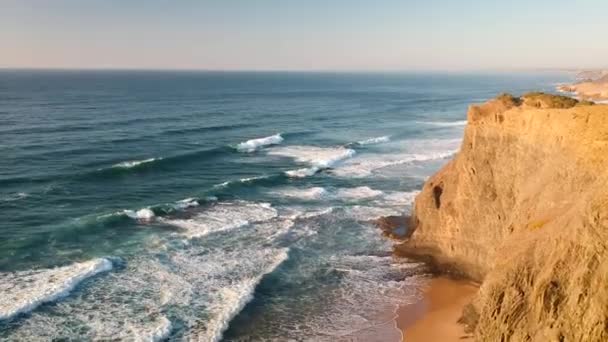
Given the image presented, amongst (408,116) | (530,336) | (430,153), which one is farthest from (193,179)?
(408,116)

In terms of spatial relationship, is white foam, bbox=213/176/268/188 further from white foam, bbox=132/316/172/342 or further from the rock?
white foam, bbox=132/316/172/342

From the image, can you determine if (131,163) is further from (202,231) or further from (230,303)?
(230,303)

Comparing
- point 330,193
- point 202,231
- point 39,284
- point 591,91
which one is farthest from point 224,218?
point 591,91

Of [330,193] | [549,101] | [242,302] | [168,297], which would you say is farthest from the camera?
[330,193]

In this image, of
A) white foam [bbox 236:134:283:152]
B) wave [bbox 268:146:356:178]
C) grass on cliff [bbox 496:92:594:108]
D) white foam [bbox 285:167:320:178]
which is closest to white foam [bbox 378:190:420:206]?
white foam [bbox 285:167:320:178]

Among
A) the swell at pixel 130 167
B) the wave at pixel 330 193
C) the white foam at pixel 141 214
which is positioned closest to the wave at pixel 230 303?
the white foam at pixel 141 214

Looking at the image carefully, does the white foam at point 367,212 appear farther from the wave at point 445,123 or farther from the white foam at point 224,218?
the wave at point 445,123
